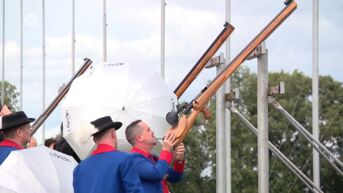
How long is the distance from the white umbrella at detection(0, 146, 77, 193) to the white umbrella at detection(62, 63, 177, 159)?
1.11m

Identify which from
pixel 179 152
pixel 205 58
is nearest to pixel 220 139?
pixel 205 58

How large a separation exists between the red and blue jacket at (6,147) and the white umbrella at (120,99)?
59 cm

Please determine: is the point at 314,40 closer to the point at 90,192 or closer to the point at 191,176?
the point at 90,192

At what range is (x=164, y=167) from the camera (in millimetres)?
5867

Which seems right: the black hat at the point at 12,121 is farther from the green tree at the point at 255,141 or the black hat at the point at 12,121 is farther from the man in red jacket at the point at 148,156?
the green tree at the point at 255,141

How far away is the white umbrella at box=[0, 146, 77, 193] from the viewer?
5883mm

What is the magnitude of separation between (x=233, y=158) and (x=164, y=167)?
35.1 meters

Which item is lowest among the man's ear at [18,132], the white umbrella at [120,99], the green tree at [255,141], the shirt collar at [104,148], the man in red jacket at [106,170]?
the green tree at [255,141]

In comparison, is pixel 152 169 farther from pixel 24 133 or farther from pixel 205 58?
pixel 205 58

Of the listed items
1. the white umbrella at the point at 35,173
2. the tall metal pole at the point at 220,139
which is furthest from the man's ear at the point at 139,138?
the tall metal pole at the point at 220,139

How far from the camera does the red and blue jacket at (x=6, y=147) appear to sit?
22.9 feet

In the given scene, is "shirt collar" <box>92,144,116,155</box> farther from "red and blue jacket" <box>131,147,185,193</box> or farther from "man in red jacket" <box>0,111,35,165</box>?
"man in red jacket" <box>0,111,35,165</box>

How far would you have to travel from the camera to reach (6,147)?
23.0ft

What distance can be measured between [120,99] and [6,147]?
130cm
